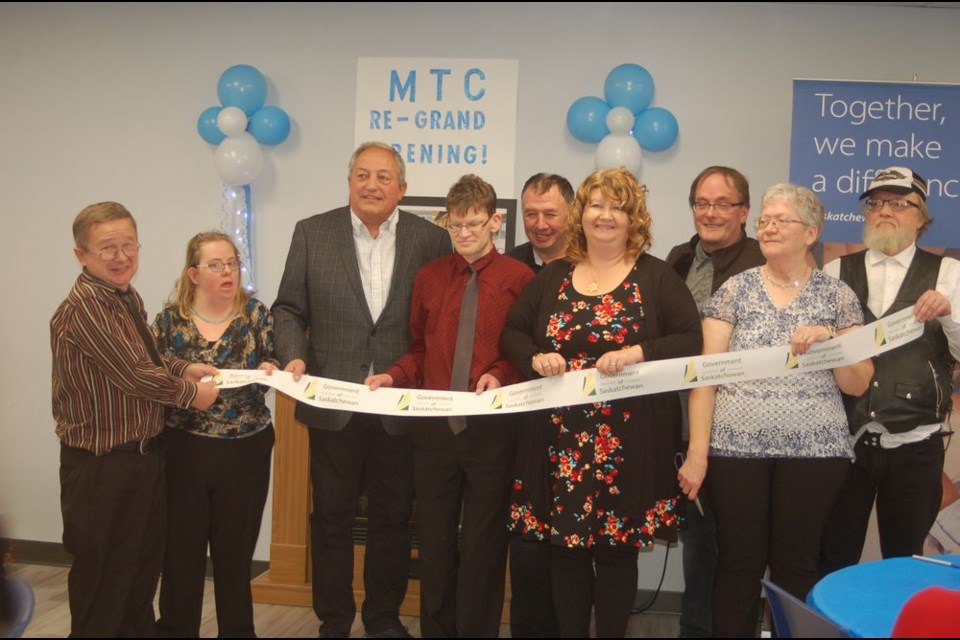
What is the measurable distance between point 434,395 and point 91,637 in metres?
1.41

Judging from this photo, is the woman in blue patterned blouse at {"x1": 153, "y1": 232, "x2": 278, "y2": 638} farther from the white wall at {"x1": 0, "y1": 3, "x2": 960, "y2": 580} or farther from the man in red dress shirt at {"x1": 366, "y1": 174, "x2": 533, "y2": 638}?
the white wall at {"x1": 0, "y1": 3, "x2": 960, "y2": 580}

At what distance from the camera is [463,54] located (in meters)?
4.83

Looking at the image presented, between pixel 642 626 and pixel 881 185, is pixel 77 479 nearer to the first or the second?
pixel 642 626

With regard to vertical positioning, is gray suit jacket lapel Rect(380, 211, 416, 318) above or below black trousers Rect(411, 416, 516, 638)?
above

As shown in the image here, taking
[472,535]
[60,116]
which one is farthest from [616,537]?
[60,116]

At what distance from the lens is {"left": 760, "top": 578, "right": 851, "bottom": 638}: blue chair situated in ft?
5.33

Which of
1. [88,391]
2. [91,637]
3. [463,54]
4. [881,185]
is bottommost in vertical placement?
[91,637]

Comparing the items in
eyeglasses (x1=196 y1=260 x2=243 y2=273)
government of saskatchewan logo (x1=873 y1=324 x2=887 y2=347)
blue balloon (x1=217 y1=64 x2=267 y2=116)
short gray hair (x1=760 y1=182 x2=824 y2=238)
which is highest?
blue balloon (x1=217 y1=64 x2=267 y2=116)

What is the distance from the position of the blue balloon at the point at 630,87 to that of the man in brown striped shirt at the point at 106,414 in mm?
2633

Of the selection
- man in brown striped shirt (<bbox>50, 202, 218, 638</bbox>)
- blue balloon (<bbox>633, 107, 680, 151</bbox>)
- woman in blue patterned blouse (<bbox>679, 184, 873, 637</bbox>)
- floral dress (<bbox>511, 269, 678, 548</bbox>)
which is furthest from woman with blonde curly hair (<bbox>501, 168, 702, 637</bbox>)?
blue balloon (<bbox>633, 107, 680, 151</bbox>)

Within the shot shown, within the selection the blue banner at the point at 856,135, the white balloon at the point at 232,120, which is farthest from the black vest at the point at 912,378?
the white balloon at the point at 232,120

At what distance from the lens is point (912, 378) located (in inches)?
124

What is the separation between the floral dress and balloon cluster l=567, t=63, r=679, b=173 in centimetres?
171

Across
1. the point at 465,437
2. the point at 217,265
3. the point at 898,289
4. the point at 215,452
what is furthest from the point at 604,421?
the point at 217,265
